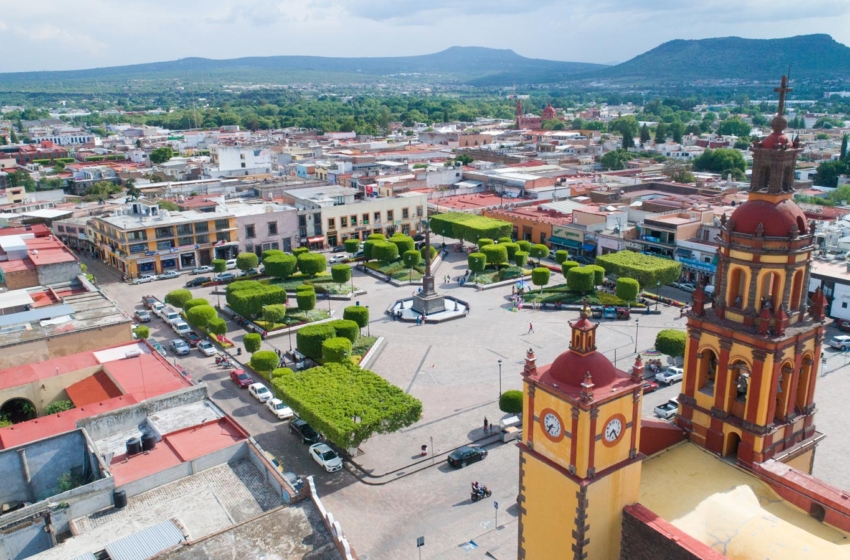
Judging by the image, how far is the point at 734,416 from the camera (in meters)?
21.9

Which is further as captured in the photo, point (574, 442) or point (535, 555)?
point (535, 555)

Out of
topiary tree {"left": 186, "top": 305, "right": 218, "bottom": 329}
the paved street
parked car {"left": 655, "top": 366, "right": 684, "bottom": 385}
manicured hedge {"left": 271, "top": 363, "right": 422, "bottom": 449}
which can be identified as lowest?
the paved street

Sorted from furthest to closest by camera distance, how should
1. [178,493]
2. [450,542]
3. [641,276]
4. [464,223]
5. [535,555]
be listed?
[464,223], [641,276], [450,542], [178,493], [535,555]

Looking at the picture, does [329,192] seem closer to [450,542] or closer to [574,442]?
[450,542]

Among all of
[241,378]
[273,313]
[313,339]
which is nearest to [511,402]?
[313,339]

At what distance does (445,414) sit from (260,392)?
12.2m

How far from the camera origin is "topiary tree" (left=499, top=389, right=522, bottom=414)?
3841cm

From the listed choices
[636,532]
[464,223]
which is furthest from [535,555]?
[464,223]

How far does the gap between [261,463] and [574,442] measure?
13.3m

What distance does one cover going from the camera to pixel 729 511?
19.3 metres

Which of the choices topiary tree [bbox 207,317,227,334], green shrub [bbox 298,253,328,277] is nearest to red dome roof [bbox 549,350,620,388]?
topiary tree [bbox 207,317,227,334]

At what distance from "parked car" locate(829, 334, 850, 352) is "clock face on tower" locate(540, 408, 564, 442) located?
40.1 metres

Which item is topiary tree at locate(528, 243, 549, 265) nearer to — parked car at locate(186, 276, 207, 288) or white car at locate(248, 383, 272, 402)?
parked car at locate(186, 276, 207, 288)

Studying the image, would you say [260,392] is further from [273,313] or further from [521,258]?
[521,258]
